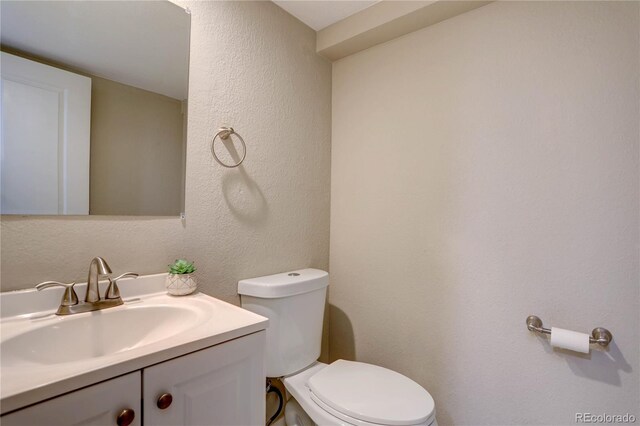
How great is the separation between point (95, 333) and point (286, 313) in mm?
662

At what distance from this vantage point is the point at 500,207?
4.18ft

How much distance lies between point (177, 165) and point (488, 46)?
137cm

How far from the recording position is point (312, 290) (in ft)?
4.58

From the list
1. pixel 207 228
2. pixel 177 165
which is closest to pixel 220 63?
pixel 177 165

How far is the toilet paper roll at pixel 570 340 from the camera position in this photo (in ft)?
3.39

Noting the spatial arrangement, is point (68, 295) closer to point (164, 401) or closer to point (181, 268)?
point (181, 268)

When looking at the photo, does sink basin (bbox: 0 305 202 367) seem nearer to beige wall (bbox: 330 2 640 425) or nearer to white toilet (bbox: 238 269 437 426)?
white toilet (bbox: 238 269 437 426)

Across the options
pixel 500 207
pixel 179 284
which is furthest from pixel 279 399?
pixel 500 207

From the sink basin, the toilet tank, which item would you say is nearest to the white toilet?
the toilet tank

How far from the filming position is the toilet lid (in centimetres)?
103

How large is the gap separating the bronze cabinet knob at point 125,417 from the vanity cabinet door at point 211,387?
0.08ft

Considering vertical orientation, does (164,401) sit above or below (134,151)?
below

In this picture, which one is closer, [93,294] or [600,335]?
[93,294]

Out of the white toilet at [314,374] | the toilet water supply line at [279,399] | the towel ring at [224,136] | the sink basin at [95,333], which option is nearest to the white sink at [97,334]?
the sink basin at [95,333]
